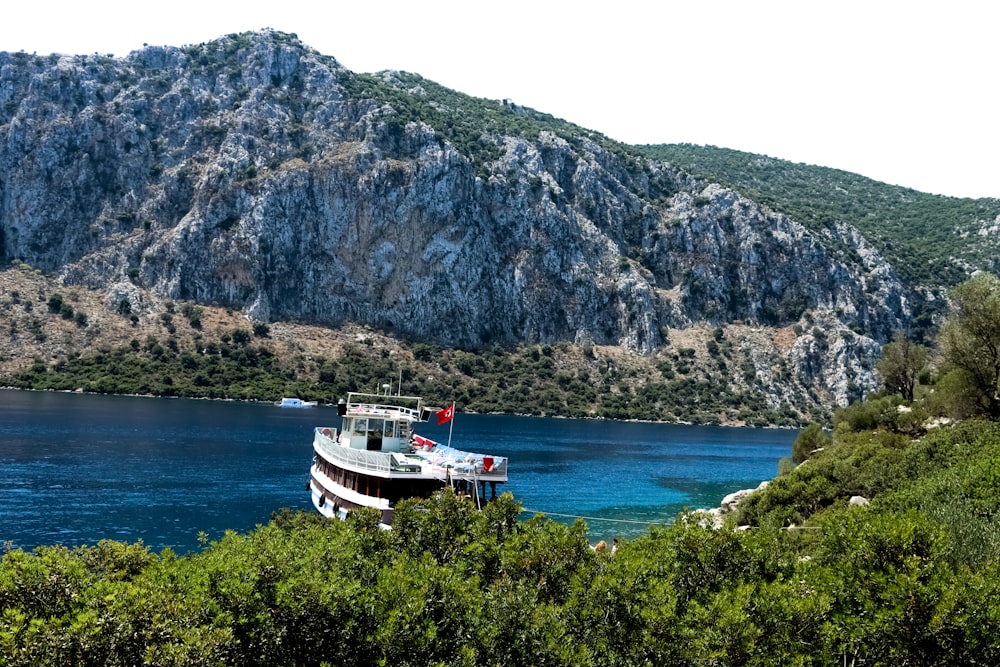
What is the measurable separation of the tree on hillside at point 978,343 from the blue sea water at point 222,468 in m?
21.6

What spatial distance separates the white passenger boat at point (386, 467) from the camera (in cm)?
3650

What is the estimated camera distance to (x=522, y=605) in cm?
1523

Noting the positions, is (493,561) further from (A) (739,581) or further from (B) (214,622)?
(B) (214,622)

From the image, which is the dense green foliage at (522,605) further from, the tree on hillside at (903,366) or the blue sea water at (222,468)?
the tree on hillside at (903,366)

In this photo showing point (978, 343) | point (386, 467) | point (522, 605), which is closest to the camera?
point (522, 605)

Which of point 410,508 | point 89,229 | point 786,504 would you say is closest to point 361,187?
point 89,229

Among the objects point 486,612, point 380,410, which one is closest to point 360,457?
point 380,410

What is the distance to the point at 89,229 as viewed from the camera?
183625 millimetres

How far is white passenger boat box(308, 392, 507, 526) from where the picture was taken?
36500mm

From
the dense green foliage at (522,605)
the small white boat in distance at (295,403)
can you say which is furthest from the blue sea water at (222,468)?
the dense green foliage at (522,605)

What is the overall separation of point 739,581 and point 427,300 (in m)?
179

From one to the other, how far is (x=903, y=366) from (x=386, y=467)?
54992 millimetres

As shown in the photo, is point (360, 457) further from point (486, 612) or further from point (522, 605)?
point (522, 605)

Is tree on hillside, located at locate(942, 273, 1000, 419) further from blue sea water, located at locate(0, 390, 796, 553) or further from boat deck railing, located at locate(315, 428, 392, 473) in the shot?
boat deck railing, located at locate(315, 428, 392, 473)
